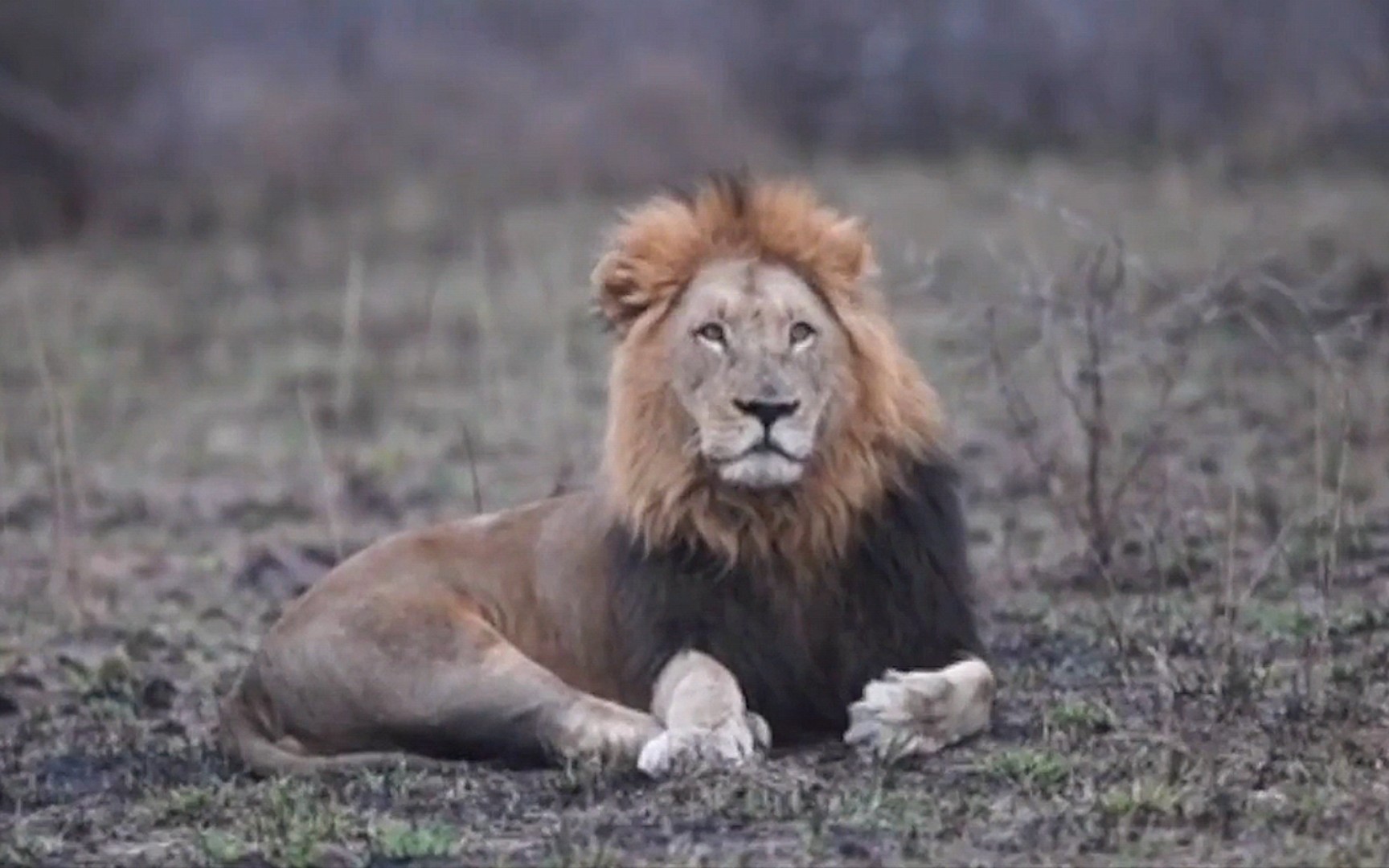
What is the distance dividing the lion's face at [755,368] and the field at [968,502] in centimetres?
61

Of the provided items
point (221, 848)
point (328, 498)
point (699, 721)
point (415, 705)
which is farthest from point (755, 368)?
point (328, 498)

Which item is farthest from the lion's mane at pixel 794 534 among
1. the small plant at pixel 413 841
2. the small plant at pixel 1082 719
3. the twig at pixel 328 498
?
the twig at pixel 328 498

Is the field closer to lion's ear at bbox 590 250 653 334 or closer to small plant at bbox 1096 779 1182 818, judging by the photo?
small plant at bbox 1096 779 1182 818

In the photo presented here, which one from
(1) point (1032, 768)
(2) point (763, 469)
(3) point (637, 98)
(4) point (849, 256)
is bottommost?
(1) point (1032, 768)

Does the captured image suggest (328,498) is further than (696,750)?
Yes

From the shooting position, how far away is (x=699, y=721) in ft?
21.3

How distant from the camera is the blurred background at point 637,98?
21.1 meters

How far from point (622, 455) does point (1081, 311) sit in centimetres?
242

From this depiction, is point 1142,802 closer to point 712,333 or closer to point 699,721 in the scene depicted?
point 699,721

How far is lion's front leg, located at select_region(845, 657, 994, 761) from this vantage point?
6508 mm

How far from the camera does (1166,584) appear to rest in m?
8.69

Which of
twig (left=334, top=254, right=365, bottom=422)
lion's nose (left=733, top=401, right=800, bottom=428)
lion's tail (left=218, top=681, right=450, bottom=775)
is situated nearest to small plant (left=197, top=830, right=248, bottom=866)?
lion's tail (left=218, top=681, right=450, bottom=775)

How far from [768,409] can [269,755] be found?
1.27 meters

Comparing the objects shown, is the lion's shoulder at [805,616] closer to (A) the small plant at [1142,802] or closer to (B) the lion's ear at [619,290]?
(B) the lion's ear at [619,290]
